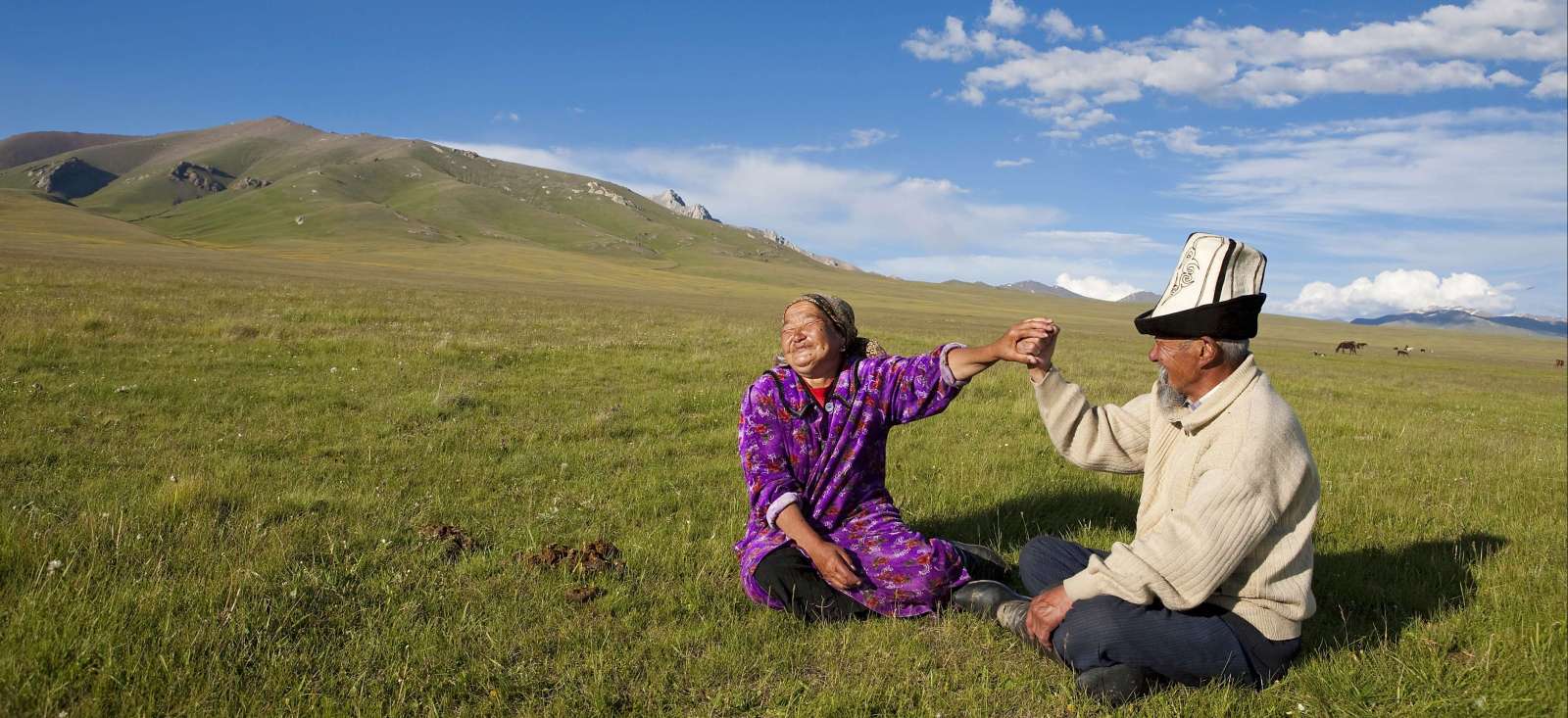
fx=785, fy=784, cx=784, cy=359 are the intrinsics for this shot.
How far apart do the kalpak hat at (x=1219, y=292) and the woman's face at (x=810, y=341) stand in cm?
199

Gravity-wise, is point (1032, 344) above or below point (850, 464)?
above

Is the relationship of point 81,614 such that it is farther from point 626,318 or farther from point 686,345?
point 626,318

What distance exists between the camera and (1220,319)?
11.1ft

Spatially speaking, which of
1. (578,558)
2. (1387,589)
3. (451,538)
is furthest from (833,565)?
(1387,589)

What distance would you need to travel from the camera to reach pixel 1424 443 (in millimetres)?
10992

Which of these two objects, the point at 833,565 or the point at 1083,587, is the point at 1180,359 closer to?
the point at 1083,587

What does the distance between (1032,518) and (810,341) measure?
119 inches

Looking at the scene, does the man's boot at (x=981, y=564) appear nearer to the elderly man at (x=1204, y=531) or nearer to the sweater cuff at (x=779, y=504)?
the elderly man at (x=1204, y=531)

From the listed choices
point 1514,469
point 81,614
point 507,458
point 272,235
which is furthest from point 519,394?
point 272,235

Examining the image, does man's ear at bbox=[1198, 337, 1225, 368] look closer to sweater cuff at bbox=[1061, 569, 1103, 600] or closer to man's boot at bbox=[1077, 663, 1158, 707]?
sweater cuff at bbox=[1061, 569, 1103, 600]

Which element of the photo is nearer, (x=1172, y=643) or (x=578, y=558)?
(x=1172, y=643)

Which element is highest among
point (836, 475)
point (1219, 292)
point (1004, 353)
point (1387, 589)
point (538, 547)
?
point (1219, 292)

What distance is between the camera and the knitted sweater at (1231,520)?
325 centimetres

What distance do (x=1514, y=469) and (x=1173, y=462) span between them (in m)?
8.88
